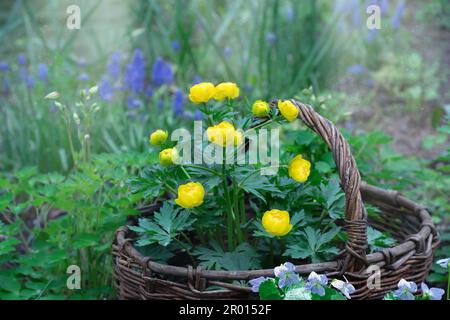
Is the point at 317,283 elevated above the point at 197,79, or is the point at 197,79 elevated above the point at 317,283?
the point at 197,79

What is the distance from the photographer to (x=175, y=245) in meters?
1.53

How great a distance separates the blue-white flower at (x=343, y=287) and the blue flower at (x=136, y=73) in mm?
1610

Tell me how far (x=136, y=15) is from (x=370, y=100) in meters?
1.24

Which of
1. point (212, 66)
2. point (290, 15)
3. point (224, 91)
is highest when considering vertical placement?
point (290, 15)

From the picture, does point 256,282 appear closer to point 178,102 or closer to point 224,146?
point 224,146

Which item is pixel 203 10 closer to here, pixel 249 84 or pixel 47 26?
pixel 249 84

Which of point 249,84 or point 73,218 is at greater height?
point 249,84

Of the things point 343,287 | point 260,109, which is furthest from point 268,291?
point 260,109

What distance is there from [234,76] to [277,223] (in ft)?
5.22

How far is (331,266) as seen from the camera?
1354 millimetres

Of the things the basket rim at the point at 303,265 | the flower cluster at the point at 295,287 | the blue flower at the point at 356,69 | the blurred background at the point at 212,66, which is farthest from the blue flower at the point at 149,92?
the flower cluster at the point at 295,287

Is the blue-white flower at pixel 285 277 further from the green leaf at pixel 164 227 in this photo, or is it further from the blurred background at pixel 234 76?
the blurred background at pixel 234 76

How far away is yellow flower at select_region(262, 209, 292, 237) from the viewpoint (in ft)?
4.38
